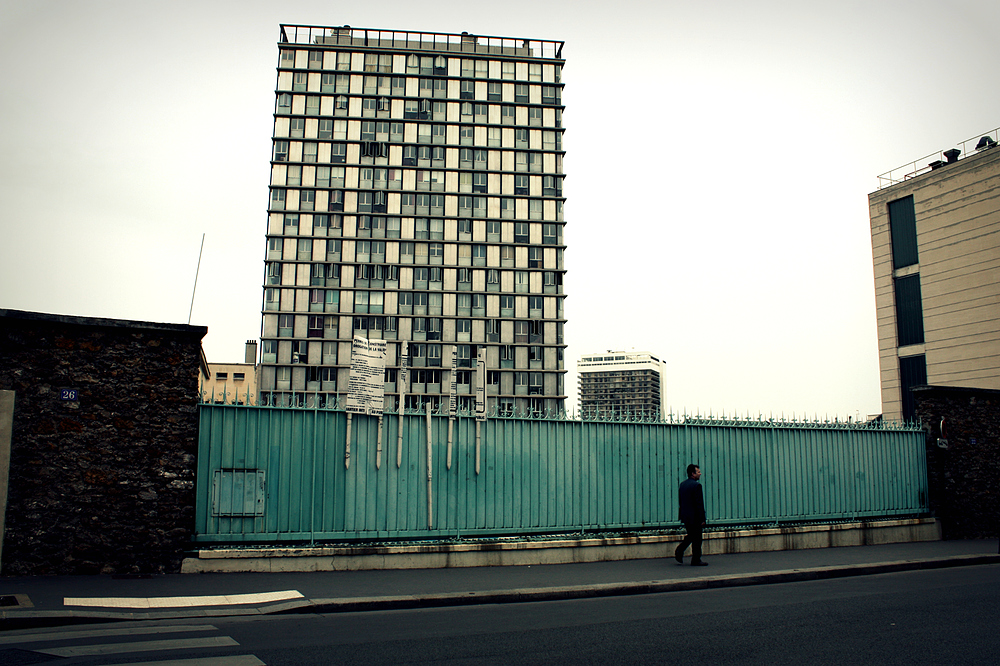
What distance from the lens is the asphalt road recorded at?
570 cm

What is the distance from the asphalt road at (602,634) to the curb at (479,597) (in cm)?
16

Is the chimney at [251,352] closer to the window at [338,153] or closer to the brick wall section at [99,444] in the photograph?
the window at [338,153]

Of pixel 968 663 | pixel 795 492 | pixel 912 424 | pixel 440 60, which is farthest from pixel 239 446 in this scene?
pixel 440 60

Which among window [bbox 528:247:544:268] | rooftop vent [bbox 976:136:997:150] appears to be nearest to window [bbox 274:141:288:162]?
window [bbox 528:247:544:268]

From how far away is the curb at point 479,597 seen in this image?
6879 millimetres

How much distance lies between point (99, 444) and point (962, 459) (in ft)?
55.2

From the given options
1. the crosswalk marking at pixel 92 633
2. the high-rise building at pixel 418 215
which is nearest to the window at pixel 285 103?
the high-rise building at pixel 418 215

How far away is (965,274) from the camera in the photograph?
53.8m

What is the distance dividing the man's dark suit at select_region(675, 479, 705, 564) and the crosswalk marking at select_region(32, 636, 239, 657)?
715cm

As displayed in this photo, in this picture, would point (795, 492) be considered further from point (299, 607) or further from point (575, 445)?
point (299, 607)

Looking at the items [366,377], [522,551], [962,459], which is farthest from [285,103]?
[522,551]

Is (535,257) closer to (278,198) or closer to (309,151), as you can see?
(309,151)

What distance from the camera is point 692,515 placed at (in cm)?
1124

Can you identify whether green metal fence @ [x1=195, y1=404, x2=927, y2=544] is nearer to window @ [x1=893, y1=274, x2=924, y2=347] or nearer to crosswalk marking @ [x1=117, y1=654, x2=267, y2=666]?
crosswalk marking @ [x1=117, y1=654, x2=267, y2=666]
